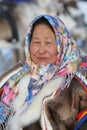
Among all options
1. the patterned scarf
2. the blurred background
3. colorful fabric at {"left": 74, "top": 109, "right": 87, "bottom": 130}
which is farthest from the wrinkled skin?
the blurred background

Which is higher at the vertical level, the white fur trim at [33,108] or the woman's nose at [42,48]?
the woman's nose at [42,48]

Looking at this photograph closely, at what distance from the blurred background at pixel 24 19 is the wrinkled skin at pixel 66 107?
3.02m

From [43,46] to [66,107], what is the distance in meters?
0.47

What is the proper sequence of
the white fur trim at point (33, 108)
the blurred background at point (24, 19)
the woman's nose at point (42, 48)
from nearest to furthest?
the white fur trim at point (33, 108), the woman's nose at point (42, 48), the blurred background at point (24, 19)

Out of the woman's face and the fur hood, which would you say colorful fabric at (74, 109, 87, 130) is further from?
the woman's face

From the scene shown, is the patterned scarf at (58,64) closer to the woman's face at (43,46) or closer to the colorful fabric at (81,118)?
the woman's face at (43,46)

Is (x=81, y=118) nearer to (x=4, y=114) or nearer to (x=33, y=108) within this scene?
(x=33, y=108)

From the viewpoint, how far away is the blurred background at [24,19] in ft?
19.0

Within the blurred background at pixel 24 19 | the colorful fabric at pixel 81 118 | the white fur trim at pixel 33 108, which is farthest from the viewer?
the blurred background at pixel 24 19

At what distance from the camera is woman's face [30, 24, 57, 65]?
2.92 metres

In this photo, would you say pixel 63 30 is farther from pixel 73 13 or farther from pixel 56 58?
pixel 73 13

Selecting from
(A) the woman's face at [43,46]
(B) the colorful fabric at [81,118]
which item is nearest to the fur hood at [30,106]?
(A) the woman's face at [43,46]

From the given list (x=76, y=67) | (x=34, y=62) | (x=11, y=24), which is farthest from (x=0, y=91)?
(x=11, y=24)

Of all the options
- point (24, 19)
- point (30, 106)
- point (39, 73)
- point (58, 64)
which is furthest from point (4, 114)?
point (24, 19)
